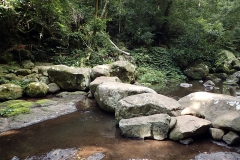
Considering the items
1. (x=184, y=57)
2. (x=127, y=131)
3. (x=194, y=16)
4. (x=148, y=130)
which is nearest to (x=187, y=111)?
(x=148, y=130)

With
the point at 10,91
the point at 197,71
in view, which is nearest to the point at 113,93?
the point at 10,91

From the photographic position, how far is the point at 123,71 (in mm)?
9102

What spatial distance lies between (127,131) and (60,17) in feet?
26.1

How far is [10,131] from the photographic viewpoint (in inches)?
176

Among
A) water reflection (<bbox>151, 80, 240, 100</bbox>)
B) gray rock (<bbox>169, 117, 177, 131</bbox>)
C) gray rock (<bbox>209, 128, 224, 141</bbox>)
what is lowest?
water reflection (<bbox>151, 80, 240, 100</bbox>)

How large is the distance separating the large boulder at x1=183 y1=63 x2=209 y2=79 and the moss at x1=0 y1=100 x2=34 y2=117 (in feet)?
34.5

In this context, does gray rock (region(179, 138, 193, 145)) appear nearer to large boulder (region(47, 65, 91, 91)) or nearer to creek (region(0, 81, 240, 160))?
creek (region(0, 81, 240, 160))

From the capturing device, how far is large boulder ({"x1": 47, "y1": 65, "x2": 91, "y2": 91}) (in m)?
7.70

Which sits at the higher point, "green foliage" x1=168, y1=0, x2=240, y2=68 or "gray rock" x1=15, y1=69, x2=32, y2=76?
"green foliage" x1=168, y1=0, x2=240, y2=68

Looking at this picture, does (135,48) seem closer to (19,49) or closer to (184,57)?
(184,57)

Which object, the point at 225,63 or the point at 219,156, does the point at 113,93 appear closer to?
the point at 219,156

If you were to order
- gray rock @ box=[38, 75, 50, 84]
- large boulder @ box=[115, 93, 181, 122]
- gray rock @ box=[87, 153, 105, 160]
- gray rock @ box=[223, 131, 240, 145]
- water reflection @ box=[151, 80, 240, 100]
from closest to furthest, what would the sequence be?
gray rock @ box=[87, 153, 105, 160], gray rock @ box=[223, 131, 240, 145], large boulder @ box=[115, 93, 181, 122], gray rock @ box=[38, 75, 50, 84], water reflection @ box=[151, 80, 240, 100]

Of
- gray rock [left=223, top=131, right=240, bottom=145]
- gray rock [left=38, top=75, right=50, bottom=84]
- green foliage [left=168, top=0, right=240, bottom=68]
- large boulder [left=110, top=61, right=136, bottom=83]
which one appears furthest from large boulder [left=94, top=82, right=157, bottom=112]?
green foliage [left=168, top=0, right=240, bottom=68]

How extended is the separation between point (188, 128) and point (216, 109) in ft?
3.73
